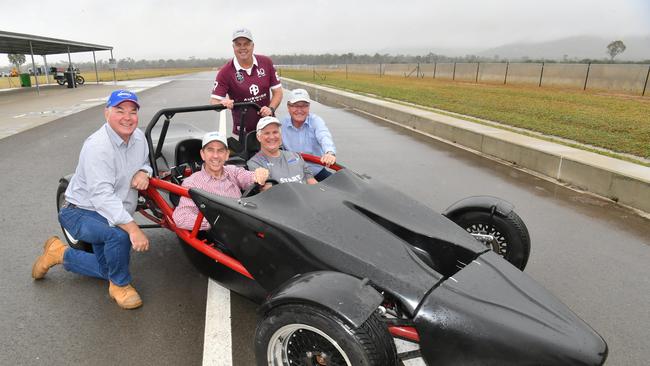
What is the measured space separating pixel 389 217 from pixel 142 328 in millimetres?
1741

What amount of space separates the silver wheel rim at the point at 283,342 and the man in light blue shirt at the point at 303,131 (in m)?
2.20

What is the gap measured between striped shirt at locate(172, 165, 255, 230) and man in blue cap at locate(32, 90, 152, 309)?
278 millimetres

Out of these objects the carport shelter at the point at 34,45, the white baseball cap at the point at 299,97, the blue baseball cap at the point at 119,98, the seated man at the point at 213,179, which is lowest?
the seated man at the point at 213,179

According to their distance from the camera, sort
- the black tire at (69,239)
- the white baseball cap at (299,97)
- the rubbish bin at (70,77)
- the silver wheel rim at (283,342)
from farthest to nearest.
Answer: the rubbish bin at (70,77)
the white baseball cap at (299,97)
the black tire at (69,239)
the silver wheel rim at (283,342)

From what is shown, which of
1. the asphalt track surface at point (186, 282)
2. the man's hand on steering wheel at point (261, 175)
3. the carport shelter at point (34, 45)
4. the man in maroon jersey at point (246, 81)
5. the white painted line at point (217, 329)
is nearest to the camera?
the white painted line at point (217, 329)

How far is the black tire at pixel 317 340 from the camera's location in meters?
1.89

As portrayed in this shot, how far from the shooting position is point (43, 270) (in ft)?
11.1

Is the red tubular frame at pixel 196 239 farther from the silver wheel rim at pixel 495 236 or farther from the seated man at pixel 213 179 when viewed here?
the silver wheel rim at pixel 495 236

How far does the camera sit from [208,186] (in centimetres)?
319

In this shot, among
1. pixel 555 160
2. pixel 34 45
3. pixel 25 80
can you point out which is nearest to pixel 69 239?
pixel 555 160

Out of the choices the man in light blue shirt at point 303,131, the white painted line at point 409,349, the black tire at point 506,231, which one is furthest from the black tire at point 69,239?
the black tire at point 506,231

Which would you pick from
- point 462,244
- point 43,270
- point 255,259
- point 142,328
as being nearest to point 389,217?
point 462,244

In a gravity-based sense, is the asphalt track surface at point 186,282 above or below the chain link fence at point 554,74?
below

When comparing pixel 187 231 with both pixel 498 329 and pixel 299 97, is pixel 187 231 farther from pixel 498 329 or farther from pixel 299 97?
pixel 498 329
